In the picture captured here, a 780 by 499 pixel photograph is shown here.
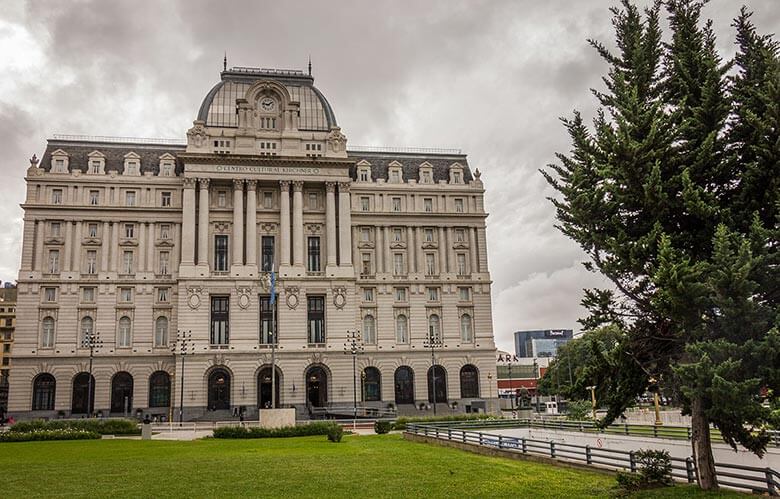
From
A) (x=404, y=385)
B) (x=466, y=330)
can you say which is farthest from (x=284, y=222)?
(x=466, y=330)

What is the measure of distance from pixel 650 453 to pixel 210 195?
6633 cm

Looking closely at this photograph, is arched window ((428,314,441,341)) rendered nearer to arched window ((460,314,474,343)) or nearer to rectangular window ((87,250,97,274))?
arched window ((460,314,474,343))

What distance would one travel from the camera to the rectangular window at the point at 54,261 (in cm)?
7806

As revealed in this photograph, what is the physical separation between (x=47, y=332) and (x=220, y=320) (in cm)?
1900

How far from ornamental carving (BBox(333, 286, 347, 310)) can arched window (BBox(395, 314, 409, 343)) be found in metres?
7.74

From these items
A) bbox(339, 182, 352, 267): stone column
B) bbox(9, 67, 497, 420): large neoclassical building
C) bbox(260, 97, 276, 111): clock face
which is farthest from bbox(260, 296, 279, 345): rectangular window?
bbox(260, 97, 276, 111): clock face

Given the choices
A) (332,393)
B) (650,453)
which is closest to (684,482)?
(650,453)

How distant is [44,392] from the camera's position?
7475 centimetres

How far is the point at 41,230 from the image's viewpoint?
78188 millimetres

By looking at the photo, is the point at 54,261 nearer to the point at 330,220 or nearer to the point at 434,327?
the point at 330,220

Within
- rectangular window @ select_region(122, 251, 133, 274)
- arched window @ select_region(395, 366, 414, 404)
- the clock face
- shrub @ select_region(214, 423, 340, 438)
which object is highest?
the clock face

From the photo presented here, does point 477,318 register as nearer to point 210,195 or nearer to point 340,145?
point 340,145

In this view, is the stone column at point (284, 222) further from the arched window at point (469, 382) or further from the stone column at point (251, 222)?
the arched window at point (469, 382)

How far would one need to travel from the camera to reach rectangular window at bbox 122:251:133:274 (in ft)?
261
